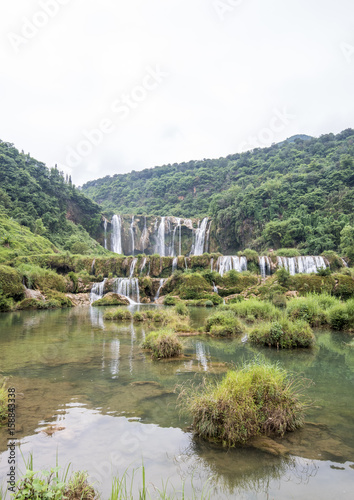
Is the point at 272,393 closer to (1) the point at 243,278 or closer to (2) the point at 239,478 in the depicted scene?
(2) the point at 239,478

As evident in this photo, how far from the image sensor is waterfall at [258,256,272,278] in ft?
134

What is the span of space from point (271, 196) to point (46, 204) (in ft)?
151

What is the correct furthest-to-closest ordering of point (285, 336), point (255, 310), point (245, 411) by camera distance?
1. point (255, 310)
2. point (285, 336)
3. point (245, 411)

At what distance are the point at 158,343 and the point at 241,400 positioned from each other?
5.12 m

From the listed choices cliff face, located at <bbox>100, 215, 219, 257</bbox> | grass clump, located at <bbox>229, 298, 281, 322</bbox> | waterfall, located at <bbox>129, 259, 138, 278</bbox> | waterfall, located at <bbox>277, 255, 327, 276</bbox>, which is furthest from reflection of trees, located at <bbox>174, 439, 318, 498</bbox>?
cliff face, located at <bbox>100, 215, 219, 257</bbox>

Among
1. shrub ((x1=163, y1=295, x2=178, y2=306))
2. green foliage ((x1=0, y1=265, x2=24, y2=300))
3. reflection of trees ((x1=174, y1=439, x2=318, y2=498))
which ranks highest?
green foliage ((x1=0, y1=265, x2=24, y2=300))

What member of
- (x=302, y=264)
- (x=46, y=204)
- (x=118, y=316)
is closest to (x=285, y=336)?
(x=118, y=316)

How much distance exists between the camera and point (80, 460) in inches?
149

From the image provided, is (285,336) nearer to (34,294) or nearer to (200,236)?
(34,294)

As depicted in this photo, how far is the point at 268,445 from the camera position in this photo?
13.8 ft

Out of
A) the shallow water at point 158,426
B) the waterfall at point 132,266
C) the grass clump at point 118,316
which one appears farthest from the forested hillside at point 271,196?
the shallow water at point 158,426

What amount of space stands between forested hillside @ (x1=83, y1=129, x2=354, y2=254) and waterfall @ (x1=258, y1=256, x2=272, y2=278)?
12202 mm

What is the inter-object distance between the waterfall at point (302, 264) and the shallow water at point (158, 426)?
30.8 metres

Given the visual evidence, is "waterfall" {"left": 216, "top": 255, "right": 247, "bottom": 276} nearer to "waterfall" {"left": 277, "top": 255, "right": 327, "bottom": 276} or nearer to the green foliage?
"waterfall" {"left": 277, "top": 255, "right": 327, "bottom": 276}
